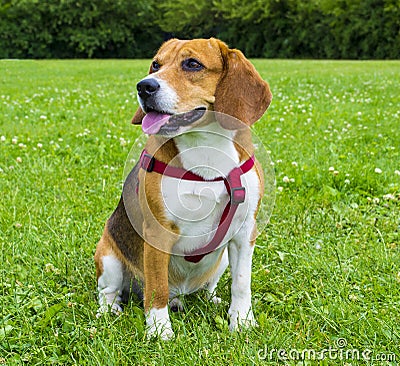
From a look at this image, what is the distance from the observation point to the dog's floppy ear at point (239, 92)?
2.87 meters

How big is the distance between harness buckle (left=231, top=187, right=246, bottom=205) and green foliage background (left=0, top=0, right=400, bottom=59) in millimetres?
36373

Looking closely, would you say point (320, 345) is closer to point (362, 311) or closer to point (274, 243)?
point (362, 311)

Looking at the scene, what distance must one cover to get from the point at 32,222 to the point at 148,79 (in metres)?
2.18

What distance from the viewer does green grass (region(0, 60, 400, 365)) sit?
9.09 feet

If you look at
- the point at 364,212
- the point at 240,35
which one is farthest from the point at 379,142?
the point at 240,35

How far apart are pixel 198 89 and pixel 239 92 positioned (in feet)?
0.72

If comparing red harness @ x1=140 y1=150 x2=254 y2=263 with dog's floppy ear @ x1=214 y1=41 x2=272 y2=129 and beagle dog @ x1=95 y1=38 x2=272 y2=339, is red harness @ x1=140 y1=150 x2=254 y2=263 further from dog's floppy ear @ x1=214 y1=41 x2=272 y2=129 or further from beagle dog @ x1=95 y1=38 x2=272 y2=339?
dog's floppy ear @ x1=214 y1=41 x2=272 y2=129

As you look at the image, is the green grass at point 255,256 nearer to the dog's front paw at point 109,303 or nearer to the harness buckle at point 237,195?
the dog's front paw at point 109,303

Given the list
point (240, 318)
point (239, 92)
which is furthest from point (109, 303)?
point (239, 92)

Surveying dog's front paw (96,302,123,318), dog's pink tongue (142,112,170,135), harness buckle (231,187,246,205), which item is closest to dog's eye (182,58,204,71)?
dog's pink tongue (142,112,170,135)

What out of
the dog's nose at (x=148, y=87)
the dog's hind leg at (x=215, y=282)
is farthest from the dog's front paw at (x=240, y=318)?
the dog's nose at (x=148, y=87)

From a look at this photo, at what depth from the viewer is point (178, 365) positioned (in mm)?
2588

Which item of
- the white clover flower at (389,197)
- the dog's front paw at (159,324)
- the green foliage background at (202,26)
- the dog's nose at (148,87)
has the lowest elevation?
the green foliage background at (202,26)

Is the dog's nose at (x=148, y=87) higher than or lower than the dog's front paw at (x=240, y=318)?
higher
